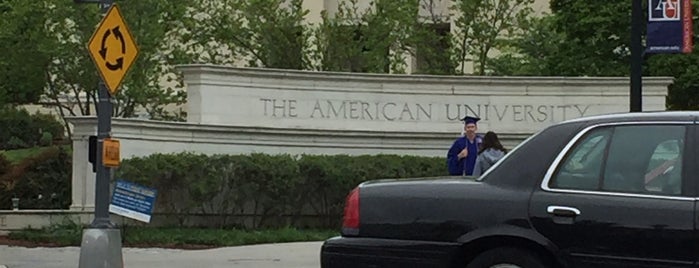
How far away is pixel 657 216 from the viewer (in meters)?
7.65

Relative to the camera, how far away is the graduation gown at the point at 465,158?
49.3 ft

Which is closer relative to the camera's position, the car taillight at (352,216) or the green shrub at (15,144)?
the car taillight at (352,216)

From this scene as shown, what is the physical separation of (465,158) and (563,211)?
7.17 metres

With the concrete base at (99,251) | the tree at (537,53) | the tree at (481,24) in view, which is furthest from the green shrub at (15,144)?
the concrete base at (99,251)

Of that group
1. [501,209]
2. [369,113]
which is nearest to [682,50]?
[369,113]

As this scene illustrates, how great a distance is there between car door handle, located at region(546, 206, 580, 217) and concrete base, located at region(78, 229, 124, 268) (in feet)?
18.9

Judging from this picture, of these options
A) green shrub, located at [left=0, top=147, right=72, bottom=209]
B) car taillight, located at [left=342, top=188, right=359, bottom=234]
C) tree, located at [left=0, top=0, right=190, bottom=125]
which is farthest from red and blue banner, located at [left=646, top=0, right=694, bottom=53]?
tree, located at [left=0, top=0, right=190, bottom=125]

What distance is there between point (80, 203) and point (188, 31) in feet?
31.7

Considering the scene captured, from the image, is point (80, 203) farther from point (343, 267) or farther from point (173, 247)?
point (343, 267)

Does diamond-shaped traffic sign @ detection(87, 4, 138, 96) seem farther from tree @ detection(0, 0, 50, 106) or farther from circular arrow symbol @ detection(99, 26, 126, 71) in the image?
tree @ detection(0, 0, 50, 106)

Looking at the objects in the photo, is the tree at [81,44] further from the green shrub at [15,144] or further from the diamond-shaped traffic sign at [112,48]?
the diamond-shaped traffic sign at [112,48]

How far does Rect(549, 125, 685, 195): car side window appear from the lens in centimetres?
781

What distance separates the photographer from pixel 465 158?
49.4ft

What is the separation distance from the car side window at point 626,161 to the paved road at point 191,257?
21.7ft
